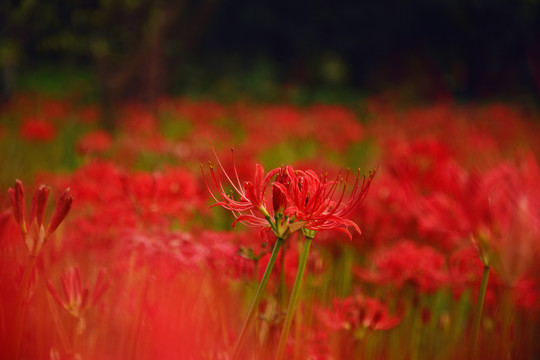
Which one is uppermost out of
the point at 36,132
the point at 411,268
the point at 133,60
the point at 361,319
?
the point at 133,60

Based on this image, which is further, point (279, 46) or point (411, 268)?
point (279, 46)

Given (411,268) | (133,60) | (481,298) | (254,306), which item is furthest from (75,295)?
(133,60)

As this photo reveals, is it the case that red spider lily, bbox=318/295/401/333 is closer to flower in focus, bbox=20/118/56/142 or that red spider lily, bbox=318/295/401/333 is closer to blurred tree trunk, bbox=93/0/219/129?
flower in focus, bbox=20/118/56/142

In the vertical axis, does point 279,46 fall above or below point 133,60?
above

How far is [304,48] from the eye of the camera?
1097 centimetres

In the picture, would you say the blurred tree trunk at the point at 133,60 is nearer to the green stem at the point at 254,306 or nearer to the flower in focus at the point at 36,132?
the flower in focus at the point at 36,132

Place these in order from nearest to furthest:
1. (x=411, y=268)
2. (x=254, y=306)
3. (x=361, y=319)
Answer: (x=254, y=306) → (x=361, y=319) → (x=411, y=268)

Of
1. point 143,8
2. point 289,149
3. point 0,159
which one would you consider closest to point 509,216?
point 0,159

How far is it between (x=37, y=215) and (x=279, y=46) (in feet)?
38.8

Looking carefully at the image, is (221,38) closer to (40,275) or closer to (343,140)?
(343,140)

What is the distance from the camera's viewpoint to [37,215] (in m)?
0.45

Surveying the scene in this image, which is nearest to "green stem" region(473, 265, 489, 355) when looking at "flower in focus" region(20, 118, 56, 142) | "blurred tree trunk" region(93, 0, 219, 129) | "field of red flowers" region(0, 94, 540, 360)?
"field of red flowers" region(0, 94, 540, 360)

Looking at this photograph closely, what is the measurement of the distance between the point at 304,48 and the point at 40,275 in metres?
11.0

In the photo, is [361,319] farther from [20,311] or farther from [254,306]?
[20,311]
